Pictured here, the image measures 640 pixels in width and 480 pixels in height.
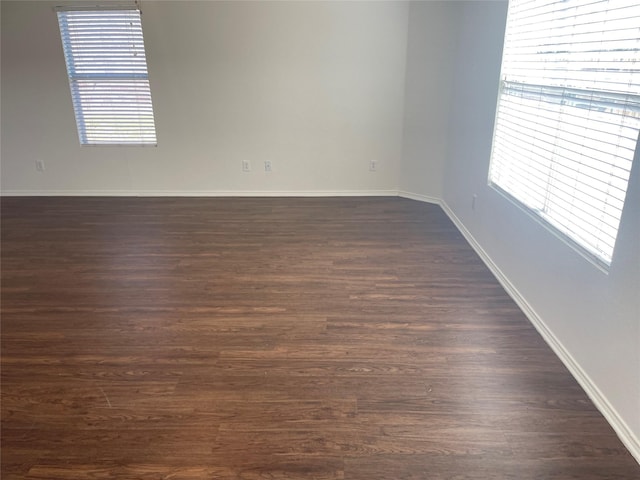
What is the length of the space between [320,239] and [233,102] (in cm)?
208

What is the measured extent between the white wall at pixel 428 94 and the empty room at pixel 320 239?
27 millimetres

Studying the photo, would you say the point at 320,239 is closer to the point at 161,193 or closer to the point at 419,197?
the point at 419,197

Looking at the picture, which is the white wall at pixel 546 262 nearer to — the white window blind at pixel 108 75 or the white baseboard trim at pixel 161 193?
the white baseboard trim at pixel 161 193

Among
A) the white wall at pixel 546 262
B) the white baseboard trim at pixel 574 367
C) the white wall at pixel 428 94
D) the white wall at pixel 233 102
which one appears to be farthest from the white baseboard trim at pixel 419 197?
the white baseboard trim at pixel 574 367

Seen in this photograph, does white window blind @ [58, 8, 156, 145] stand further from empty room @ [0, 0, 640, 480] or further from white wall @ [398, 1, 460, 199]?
white wall @ [398, 1, 460, 199]

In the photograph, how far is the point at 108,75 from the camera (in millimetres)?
4812

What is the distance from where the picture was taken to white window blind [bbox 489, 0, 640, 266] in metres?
1.83

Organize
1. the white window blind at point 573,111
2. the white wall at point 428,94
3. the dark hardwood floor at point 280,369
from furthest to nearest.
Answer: the white wall at point 428,94 < the white window blind at point 573,111 < the dark hardwood floor at point 280,369

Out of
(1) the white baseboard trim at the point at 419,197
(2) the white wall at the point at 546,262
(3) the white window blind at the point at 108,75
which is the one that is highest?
(3) the white window blind at the point at 108,75

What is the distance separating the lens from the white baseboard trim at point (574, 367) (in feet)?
5.55

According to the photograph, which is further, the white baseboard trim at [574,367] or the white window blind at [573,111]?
the white window blind at [573,111]

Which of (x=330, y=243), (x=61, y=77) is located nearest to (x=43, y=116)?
(x=61, y=77)

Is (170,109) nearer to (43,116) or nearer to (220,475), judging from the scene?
(43,116)

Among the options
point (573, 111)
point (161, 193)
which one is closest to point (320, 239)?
point (573, 111)
